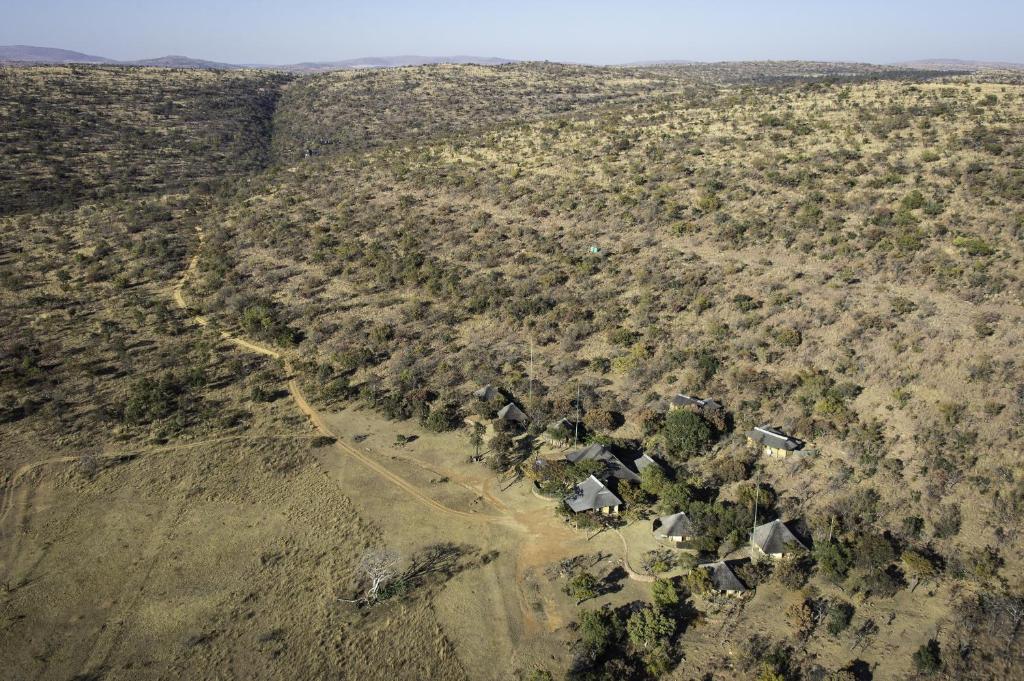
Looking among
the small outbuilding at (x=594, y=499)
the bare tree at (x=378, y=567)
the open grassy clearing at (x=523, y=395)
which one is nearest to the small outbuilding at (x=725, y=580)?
the open grassy clearing at (x=523, y=395)

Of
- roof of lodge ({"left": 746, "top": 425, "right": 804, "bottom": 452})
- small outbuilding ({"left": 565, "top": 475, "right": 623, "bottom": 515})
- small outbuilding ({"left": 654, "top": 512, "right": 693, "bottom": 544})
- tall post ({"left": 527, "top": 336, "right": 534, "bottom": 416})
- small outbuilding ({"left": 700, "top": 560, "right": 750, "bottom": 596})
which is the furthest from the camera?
tall post ({"left": 527, "top": 336, "right": 534, "bottom": 416})

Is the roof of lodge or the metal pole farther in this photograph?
the metal pole

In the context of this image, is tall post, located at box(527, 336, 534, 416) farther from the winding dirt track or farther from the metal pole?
the winding dirt track

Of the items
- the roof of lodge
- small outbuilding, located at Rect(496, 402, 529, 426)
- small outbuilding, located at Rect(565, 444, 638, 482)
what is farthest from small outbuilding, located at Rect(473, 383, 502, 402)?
the roof of lodge

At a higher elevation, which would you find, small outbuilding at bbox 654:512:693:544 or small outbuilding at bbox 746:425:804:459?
small outbuilding at bbox 746:425:804:459

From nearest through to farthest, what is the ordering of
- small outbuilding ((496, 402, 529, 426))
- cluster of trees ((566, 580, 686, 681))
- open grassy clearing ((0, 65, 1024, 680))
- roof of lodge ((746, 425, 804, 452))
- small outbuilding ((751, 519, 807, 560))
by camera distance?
1. cluster of trees ((566, 580, 686, 681))
2. open grassy clearing ((0, 65, 1024, 680))
3. small outbuilding ((751, 519, 807, 560))
4. roof of lodge ((746, 425, 804, 452))
5. small outbuilding ((496, 402, 529, 426))

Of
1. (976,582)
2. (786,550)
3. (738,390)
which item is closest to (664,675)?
(786,550)

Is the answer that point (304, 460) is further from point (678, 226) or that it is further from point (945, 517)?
point (678, 226)

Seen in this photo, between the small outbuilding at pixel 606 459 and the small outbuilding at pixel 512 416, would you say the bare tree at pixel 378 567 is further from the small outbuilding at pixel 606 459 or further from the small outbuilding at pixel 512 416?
the small outbuilding at pixel 512 416
